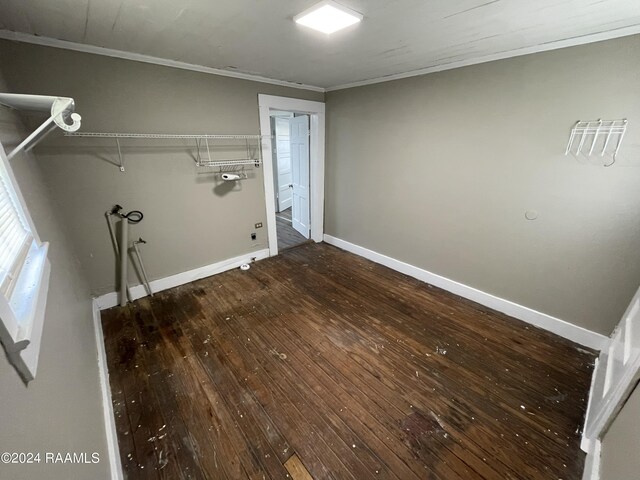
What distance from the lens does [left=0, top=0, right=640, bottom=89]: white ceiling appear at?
138cm

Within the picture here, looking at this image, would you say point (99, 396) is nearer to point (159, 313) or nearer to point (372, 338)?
point (159, 313)

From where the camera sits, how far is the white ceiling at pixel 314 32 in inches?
54.2

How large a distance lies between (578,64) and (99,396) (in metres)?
3.75

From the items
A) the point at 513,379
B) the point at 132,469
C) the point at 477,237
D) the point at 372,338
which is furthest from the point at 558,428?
the point at 132,469

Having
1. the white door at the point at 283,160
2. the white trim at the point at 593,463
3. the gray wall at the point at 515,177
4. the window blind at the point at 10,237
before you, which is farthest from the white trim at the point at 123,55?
the white trim at the point at 593,463

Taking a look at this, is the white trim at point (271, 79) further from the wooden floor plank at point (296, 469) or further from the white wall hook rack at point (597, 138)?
the wooden floor plank at point (296, 469)

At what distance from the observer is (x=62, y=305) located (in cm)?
132

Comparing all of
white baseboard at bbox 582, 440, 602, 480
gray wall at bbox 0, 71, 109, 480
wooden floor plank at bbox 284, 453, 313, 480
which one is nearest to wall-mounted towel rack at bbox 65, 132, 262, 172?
gray wall at bbox 0, 71, 109, 480

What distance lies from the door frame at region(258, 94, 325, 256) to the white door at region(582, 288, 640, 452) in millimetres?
3271

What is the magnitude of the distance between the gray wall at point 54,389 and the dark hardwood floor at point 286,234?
2.63 metres

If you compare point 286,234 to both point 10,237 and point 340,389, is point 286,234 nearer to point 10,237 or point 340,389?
point 340,389

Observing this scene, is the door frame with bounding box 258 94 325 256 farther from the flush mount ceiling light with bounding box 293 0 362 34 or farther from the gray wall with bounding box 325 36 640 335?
the flush mount ceiling light with bounding box 293 0 362 34

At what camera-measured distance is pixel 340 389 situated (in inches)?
70.1

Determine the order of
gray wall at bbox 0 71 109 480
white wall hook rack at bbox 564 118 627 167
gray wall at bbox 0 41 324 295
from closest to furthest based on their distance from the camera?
gray wall at bbox 0 71 109 480 → white wall hook rack at bbox 564 118 627 167 → gray wall at bbox 0 41 324 295
